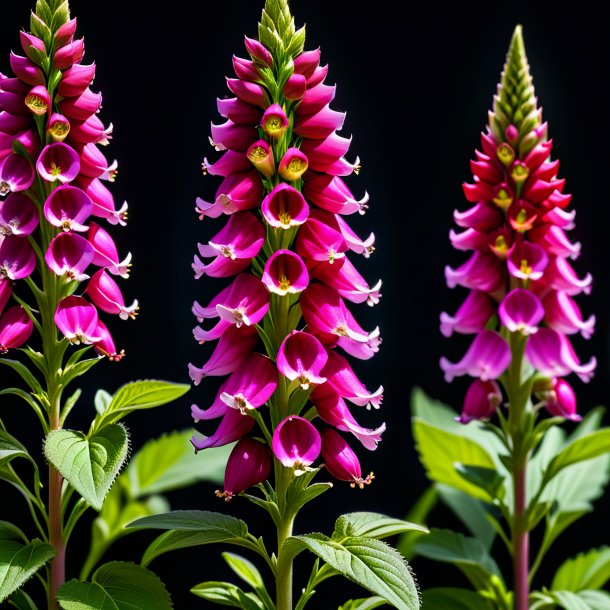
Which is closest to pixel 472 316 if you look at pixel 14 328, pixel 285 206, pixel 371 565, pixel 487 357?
pixel 487 357

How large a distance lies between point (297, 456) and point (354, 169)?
0.57 meters

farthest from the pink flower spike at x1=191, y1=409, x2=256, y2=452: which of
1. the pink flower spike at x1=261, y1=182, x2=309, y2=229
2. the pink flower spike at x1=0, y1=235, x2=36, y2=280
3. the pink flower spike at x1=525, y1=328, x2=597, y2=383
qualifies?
the pink flower spike at x1=525, y1=328, x2=597, y2=383

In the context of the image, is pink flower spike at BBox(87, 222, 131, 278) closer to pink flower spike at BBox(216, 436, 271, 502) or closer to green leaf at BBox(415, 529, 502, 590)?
pink flower spike at BBox(216, 436, 271, 502)

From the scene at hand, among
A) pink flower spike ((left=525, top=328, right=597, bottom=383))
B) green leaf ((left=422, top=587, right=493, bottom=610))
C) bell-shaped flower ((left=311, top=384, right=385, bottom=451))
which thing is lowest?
green leaf ((left=422, top=587, right=493, bottom=610))

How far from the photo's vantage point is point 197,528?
189 cm

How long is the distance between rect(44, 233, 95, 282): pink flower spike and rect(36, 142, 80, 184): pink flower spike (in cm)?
12

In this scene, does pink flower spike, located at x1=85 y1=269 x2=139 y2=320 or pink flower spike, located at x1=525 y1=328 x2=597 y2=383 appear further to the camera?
pink flower spike, located at x1=525 y1=328 x2=597 y2=383

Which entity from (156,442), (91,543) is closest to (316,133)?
(156,442)

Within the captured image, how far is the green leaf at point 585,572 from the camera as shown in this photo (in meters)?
2.77

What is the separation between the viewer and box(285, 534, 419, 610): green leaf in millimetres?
1718

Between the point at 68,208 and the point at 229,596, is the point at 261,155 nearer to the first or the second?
the point at 68,208

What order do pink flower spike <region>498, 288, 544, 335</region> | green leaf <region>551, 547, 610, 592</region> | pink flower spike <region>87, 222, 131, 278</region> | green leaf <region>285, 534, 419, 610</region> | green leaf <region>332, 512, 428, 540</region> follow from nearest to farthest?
green leaf <region>285, 534, 419, 610</region>
green leaf <region>332, 512, 428, 540</region>
pink flower spike <region>87, 222, 131, 278</region>
pink flower spike <region>498, 288, 544, 335</region>
green leaf <region>551, 547, 610, 592</region>

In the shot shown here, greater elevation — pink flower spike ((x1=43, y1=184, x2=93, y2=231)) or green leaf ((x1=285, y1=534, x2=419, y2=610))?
pink flower spike ((x1=43, y1=184, x2=93, y2=231))

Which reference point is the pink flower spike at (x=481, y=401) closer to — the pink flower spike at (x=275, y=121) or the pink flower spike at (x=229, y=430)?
the pink flower spike at (x=229, y=430)
